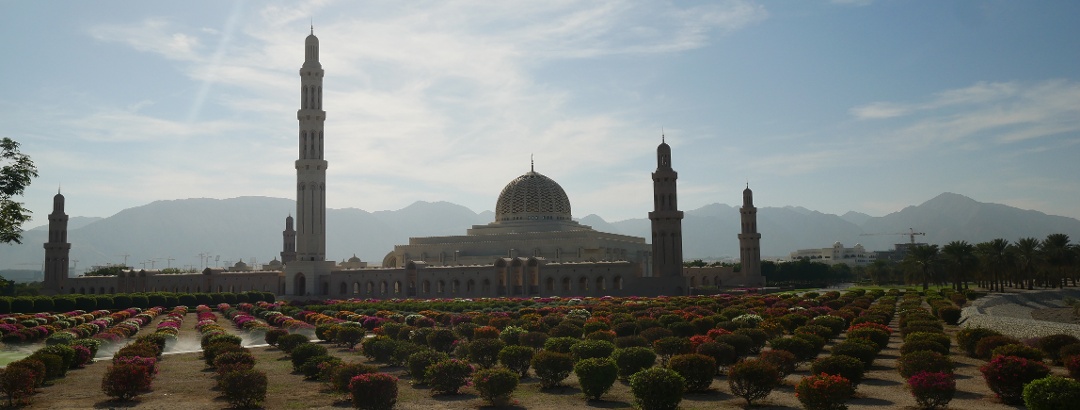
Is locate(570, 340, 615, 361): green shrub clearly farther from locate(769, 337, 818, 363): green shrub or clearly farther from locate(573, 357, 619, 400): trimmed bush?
locate(769, 337, 818, 363): green shrub

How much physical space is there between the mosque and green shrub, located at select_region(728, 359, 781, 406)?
42606 millimetres

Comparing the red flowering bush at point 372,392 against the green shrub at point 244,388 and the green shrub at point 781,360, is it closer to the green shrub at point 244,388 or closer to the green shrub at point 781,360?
the green shrub at point 244,388

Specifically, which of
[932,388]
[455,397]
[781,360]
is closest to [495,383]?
[455,397]

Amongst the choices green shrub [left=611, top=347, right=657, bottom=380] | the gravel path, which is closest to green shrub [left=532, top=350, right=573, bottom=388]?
green shrub [left=611, top=347, right=657, bottom=380]

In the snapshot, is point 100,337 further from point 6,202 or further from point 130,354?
point 130,354

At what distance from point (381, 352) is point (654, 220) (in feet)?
135

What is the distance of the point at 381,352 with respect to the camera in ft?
72.1

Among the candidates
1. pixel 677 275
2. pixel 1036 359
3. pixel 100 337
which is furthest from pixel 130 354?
pixel 677 275

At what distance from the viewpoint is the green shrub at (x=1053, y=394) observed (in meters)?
12.7

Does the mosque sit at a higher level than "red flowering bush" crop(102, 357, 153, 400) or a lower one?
higher

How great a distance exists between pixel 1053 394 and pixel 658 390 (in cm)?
612

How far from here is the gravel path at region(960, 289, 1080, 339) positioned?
28.2m

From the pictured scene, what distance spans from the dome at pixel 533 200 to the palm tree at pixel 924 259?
31.8 meters

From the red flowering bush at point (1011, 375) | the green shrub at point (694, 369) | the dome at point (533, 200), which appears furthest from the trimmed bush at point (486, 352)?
the dome at point (533, 200)
